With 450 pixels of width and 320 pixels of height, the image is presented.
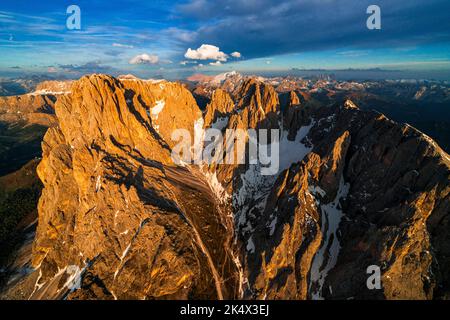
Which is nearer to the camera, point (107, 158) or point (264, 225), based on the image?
point (264, 225)

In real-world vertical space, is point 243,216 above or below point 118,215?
below

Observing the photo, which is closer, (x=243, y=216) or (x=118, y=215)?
(x=118, y=215)

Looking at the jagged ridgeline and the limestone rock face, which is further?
the limestone rock face

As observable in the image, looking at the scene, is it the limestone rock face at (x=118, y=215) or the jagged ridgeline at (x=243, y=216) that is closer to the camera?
the jagged ridgeline at (x=243, y=216)
